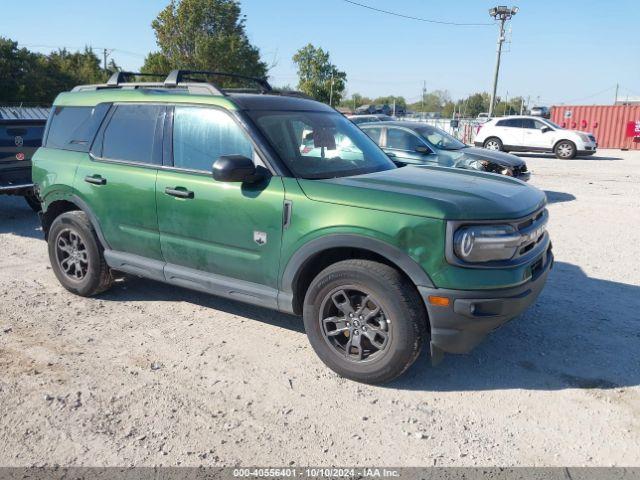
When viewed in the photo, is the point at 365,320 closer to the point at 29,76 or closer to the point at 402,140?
the point at 402,140

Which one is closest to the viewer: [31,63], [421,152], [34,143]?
[34,143]

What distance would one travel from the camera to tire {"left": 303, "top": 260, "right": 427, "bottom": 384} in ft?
11.3

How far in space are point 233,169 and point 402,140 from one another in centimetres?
702

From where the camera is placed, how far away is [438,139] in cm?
1079

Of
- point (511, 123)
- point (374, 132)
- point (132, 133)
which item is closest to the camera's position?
point (132, 133)

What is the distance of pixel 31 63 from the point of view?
3766 cm

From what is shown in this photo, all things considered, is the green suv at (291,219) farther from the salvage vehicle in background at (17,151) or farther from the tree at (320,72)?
the tree at (320,72)

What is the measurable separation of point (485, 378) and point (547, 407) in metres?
0.46

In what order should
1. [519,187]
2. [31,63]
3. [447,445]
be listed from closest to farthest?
[447,445] < [519,187] < [31,63]

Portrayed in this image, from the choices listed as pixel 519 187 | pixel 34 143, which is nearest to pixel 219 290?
pixel 519 187

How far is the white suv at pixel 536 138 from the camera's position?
20.7 metres

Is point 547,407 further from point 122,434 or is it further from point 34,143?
point 34,143

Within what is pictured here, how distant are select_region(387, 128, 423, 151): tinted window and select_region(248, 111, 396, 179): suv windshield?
17.7 ft

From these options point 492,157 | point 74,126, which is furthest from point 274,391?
point 492,157
